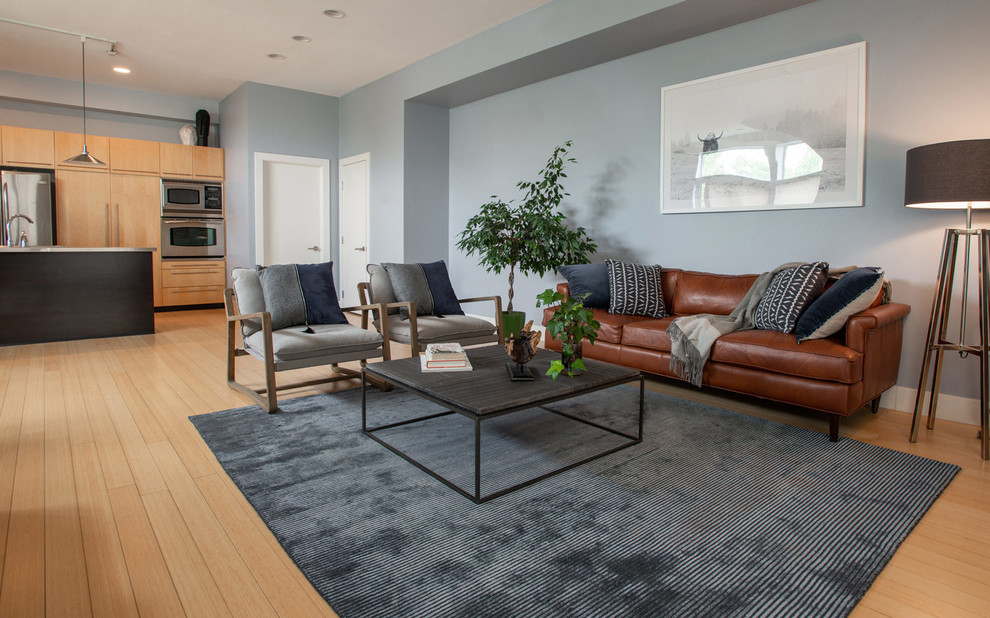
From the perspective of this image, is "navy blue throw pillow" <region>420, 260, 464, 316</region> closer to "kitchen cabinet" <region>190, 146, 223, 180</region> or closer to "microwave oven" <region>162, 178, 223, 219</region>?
"microwave oven" <region>162, 178, 223, 219</region>

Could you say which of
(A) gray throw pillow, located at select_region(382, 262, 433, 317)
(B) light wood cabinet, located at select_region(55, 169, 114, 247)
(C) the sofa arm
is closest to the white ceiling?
(B) light wood cabinet, located at select_region(55, 169, 114, 247)

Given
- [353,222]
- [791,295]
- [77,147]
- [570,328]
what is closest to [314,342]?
[570,328]

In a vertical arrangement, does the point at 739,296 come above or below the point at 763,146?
below

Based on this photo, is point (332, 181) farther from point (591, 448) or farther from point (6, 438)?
point (591, 448)

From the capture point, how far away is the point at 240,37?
5.46m

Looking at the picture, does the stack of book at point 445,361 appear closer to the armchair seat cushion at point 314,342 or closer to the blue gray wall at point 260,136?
the armchair seat cushion at point 314,342

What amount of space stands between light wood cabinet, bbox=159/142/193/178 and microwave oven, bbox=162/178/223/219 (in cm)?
11

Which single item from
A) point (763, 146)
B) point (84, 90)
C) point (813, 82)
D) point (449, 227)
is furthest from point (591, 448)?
point (84, 90)

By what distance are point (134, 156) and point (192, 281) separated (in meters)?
1.70

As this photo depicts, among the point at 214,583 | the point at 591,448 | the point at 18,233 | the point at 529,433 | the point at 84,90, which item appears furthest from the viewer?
the point at 84,90

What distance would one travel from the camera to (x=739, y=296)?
3801 mm

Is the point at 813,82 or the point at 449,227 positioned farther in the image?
the point at 449,227

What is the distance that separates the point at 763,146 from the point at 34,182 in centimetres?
765

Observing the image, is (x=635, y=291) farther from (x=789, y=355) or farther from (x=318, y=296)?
(x=318, y=296)
